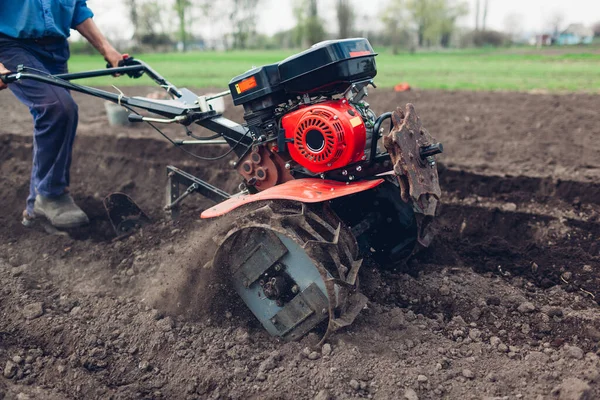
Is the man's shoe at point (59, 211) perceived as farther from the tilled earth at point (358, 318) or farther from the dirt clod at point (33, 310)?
the dirt clod at point (33, 310)

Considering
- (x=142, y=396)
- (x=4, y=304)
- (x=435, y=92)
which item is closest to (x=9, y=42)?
(x=4, y=304)

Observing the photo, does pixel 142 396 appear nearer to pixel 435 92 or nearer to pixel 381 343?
pixel 381 343

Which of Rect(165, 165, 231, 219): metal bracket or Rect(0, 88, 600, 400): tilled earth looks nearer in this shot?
Rect(0, 88, 600, 400): tilled earth

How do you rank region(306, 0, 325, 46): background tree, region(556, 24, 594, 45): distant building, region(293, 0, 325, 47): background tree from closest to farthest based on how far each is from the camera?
1. region(306, 0, 325, 46): background tree
2. region(293, 0, 325, 47): background tree
3. region(556, 24, 594, 45): distant building

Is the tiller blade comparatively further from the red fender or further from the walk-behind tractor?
the red fender

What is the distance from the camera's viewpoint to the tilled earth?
9.82 ft

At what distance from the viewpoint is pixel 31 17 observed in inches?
176

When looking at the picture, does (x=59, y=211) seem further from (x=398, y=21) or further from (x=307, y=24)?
(x=307, y=24)

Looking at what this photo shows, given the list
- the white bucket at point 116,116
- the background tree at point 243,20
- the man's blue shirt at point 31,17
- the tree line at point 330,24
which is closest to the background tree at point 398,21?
the tree line at point 330,24

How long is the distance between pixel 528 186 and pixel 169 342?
13.3 ft

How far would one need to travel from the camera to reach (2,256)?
479 cm

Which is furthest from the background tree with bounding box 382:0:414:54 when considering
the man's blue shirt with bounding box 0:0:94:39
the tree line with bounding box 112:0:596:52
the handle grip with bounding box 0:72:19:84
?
the handle grip with bounding box 0:72:19:84

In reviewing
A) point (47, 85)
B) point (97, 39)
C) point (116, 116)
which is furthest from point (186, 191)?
point (116, 116)

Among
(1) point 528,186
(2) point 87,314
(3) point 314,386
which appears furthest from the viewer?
(1) point 528,186
